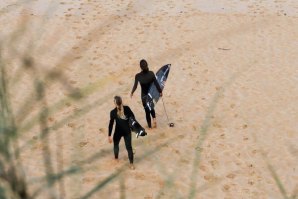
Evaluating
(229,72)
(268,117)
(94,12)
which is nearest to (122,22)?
(94,12)

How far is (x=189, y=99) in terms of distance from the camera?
33.4 feet

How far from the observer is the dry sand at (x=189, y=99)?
6.96 metres

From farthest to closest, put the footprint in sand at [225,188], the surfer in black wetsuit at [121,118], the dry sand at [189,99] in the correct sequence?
the footprint in sand at [225,188] → the dry sand at [189,99] → the surfer in black wetsuit at [121,118]

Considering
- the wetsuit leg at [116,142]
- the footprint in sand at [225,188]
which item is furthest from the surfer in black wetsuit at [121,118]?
the footprint in sand at [225,188]

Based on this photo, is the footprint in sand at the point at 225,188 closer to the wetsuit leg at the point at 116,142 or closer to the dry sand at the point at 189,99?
the dry sand at the point at 189,99

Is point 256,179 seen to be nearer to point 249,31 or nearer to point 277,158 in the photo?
point 277,158

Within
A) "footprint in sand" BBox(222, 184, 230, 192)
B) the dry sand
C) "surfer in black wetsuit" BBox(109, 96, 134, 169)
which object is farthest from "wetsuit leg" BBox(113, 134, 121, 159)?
"footprint in sand" BBox(222, 184, 230, 192)

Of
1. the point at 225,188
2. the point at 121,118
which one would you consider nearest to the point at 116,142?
the point at 121,118

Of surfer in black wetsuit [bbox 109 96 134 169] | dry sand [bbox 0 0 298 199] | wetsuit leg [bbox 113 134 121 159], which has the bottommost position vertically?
dry sand [bbox 0 0 298 199]

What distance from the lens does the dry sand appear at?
6.96 m

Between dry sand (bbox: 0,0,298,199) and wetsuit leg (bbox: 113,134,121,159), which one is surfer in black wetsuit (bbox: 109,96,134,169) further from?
dry sand (bbox: 0,0,298,199)

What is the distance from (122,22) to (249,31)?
147 inches

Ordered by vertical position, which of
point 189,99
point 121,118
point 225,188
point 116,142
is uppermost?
point 121,118

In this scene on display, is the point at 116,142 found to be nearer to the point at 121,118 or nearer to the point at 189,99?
the point at 121,118
